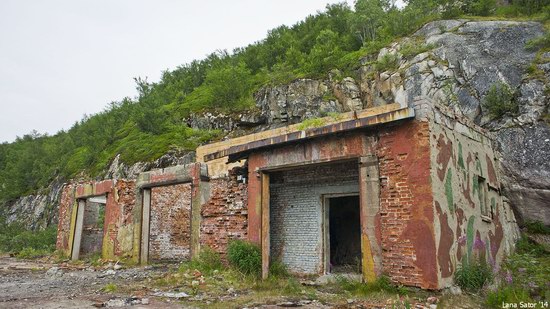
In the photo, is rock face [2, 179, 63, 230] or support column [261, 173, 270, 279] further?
rock face [2, 179, 63, 230]

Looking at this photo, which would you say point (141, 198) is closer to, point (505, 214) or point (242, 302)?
point (242, 302)

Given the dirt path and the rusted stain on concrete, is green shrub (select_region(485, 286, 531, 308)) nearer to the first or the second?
the rusted stain on concrete

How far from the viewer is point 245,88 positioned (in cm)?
2638

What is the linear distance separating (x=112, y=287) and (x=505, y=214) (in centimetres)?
1029

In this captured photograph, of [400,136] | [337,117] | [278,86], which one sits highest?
[278,86]

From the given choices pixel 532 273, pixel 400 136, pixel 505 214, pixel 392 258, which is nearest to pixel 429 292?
pixel 392 258

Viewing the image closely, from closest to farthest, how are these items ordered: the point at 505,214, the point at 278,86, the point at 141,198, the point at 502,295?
the point at 502,295 → the point at 505,214 → the point at 141,198 → the point at 278,86

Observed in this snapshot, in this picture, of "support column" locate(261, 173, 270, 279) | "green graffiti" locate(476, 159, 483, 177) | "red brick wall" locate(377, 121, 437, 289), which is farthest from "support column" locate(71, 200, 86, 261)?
"green graffiti" locate(476, 159, 483, 177)

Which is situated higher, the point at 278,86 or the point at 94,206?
the point at 278,86

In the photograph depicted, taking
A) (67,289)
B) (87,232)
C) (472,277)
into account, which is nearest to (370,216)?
(472,277)

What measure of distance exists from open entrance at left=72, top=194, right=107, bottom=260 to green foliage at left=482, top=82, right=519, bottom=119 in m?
15.1

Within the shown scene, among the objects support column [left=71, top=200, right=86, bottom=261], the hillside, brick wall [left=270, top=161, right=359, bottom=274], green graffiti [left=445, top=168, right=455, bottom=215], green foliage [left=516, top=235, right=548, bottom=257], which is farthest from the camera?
support column [left=71, top=200, right=86, bottom=261]

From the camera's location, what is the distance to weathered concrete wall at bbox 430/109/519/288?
715 cm

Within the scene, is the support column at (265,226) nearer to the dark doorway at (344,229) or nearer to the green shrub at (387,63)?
the dark doorway at (344,229)
